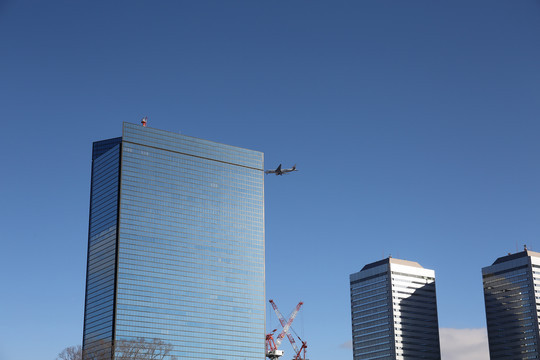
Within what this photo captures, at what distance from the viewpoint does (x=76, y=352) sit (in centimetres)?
14400

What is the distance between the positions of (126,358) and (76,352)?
34.9 ft

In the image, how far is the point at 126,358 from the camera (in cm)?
14025
